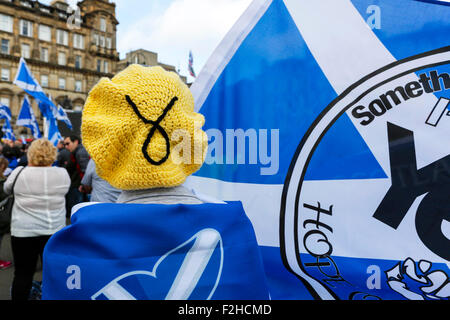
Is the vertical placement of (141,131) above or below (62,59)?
below

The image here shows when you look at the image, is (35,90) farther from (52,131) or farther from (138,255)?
(138,255)

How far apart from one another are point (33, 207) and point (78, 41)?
4477 cm

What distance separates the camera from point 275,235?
1.50 m

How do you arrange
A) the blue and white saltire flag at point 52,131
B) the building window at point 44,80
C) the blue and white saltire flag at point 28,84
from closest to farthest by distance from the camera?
the blue and white saltire flag at point 28,84, the blue and white saltire flag at point 52,131, the building window at point 44,80

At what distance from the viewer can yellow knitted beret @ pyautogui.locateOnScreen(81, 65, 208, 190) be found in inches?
40.2

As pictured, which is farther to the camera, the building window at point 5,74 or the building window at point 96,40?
the building window at point 96,40

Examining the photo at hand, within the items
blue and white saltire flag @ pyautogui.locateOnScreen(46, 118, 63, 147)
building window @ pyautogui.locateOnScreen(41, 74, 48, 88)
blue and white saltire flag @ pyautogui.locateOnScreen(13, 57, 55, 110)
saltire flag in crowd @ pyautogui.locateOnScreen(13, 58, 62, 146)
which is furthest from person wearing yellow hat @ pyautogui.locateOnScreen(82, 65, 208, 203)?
building window @ pyautogui.locateOnScreen(41, 74, 48, 88)

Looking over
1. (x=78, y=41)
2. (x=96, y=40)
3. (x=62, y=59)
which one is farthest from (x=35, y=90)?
(x=96, y=40)

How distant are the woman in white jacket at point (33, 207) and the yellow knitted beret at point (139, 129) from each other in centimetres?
224

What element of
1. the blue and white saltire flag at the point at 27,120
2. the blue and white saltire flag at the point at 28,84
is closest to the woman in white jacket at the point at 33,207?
the blue and white saltire flag at the point at 28,84

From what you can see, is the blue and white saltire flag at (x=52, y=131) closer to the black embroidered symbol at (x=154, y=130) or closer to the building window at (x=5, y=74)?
the black embroidered symbol at (x=154, y=130)

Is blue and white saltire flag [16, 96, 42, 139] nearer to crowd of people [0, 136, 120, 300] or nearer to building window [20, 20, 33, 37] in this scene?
crowd of people [0, 136, 120, 300]

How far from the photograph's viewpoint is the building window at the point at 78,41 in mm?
41844

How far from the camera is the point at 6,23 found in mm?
36938
